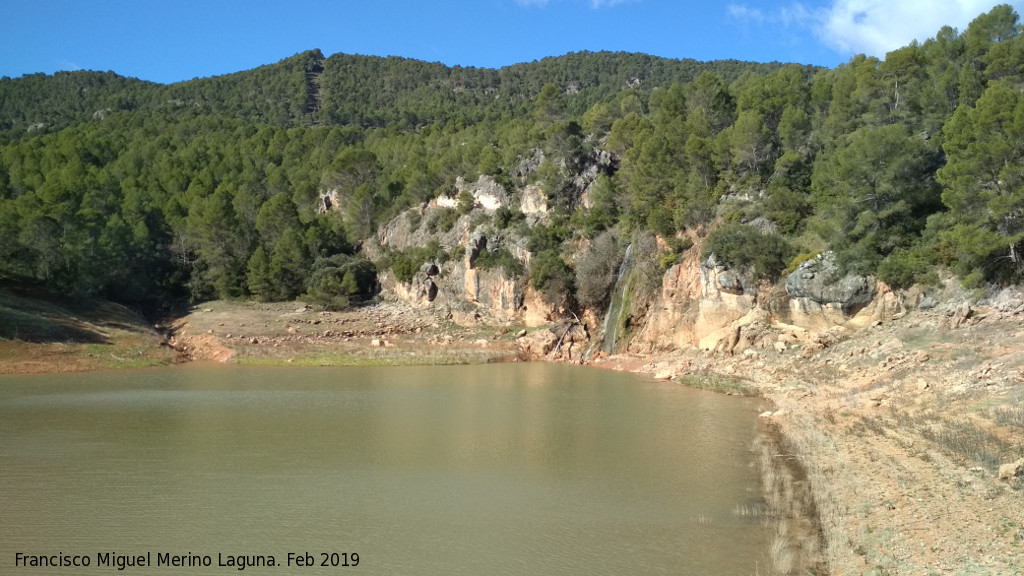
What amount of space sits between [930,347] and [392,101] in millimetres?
136205

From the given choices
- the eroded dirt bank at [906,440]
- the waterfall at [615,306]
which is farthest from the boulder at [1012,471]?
the waterfall at [615,306]

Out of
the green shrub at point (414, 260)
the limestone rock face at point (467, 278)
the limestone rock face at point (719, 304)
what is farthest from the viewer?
the green shrub at point (414, 260)

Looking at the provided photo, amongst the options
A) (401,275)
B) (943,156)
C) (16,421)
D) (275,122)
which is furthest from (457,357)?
(275,122)

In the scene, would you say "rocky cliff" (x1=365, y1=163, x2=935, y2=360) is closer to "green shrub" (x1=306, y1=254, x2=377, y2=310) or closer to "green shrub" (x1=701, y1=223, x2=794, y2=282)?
"green shrub" (x1=701, y1=223, x2=794, y2=282)

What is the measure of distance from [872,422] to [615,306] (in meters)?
26.5

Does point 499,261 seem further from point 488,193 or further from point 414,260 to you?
point 488,193

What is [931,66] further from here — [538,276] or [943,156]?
[538,276]

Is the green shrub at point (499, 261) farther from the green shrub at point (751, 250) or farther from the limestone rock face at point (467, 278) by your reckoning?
the green shrub at point (751, 250)

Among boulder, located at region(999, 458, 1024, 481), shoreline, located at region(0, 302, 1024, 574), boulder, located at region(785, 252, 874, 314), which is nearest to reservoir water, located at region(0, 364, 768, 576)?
shoreline, located at region(0, 302, 1024, 574)

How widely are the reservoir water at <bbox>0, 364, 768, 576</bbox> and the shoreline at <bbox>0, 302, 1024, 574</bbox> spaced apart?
1.22m

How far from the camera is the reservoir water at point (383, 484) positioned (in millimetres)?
11680

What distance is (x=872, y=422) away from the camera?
20000 mm

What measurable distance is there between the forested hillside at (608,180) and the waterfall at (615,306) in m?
2.71

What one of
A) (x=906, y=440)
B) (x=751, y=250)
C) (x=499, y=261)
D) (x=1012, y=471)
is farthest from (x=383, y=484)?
(x=499, y=261)
